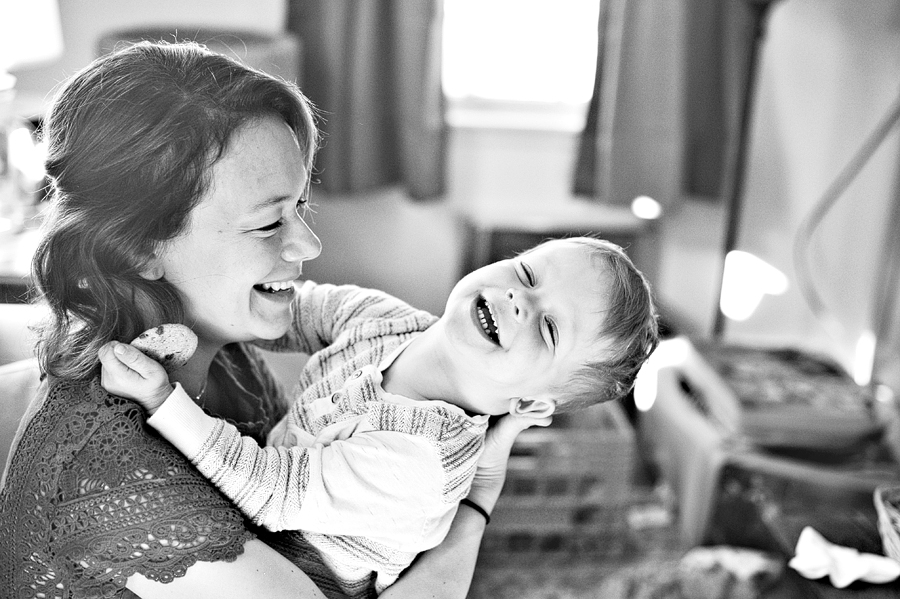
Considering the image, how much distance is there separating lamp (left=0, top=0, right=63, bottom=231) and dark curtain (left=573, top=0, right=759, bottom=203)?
1.64m

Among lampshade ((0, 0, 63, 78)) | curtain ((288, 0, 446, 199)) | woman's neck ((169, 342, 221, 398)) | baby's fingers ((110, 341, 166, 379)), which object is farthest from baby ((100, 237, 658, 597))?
curtain ((288, 0, 446, 199))

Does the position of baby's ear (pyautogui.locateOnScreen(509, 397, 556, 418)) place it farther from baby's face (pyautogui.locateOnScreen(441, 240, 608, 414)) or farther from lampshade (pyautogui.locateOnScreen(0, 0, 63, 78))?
lampshade (pyautogui.locateOnScreen(0, 0, 63, 78))

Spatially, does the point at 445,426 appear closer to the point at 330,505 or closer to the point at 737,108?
the point at 330,505

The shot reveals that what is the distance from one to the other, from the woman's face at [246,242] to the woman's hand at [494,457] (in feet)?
0.99

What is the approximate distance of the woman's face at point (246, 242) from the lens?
884 millimetres

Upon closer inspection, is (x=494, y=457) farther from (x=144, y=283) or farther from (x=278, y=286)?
(x=144, y=283)

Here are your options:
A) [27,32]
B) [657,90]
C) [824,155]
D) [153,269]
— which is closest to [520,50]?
[657,90]

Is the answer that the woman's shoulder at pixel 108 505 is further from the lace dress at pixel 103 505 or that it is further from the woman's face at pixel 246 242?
the woman's face at pixel 246 242

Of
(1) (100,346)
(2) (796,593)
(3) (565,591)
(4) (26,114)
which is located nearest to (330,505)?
(1) (100,346)

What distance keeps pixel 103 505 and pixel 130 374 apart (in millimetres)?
122

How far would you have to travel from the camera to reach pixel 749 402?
7.27 feet

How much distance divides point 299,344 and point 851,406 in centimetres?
157

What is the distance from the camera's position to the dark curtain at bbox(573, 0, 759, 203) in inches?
109

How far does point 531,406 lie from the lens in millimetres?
1142
